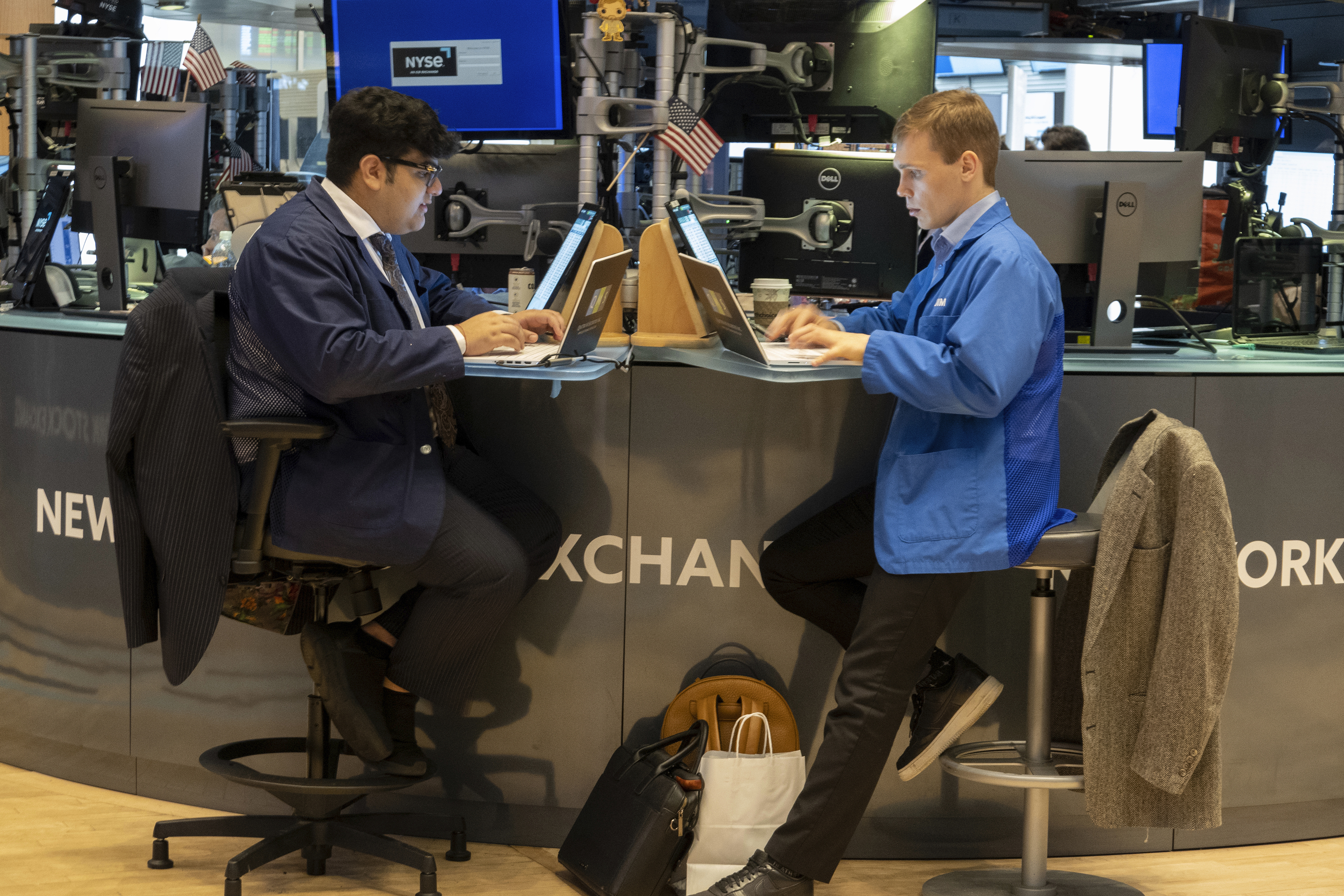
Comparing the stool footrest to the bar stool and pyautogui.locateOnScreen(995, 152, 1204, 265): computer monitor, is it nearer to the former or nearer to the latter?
the bar stool

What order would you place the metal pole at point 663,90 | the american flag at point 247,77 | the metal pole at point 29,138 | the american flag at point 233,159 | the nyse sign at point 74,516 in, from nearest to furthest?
the nyse sign at point 74,516 → the metal pole at point 663,90 → the metal pole at point 29,138 → the american flag at point 233,159 → the american flag at point 247,77

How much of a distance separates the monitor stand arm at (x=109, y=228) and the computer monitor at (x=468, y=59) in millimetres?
600

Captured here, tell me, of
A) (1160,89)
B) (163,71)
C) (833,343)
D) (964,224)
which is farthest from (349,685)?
(1160,89)

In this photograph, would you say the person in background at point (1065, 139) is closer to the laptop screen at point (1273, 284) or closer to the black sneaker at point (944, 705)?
the laptop screen at point (1273, 284)

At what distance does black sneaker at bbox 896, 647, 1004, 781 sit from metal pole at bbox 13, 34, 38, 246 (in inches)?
124

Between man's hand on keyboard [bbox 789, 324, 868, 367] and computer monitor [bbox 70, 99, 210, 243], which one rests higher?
computer monitor [bbox 70, 99, 210, 243]

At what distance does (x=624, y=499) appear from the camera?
8.30 feet

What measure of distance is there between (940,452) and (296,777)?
1.28 meters

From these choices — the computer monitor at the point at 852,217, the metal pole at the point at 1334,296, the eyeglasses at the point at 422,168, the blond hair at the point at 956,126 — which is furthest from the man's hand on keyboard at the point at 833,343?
the metal pole at the point at 1334,296

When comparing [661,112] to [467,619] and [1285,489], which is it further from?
[1285,489]

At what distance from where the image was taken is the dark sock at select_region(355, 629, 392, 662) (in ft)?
7.58

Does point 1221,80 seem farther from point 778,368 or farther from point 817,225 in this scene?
point 778,368

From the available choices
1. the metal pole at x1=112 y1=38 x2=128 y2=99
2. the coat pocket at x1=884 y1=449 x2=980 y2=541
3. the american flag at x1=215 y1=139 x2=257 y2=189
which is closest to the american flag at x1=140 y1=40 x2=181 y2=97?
the american flag at x1=215 y1=139 x2=257 y2=189

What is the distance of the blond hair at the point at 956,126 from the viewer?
2164 millimetres
